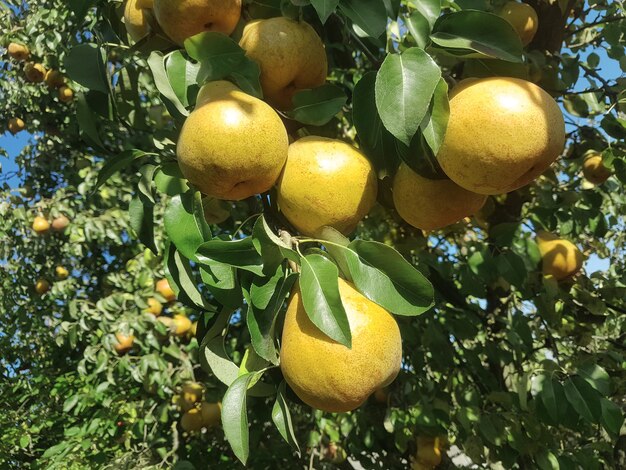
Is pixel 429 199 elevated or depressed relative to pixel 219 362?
elevated

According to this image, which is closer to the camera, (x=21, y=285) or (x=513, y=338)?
(x=513, y=338)

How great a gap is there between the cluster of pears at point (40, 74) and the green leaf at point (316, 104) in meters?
3.63

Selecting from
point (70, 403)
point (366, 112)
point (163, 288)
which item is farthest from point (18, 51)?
point (366, 112)

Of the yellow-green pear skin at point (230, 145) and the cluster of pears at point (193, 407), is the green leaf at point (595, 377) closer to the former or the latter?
the yellow-green pear skin at point (230, 145)

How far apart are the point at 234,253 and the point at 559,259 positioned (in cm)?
171

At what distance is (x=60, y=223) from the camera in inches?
159

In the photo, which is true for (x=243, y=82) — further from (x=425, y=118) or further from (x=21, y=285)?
(x=21, y=285)

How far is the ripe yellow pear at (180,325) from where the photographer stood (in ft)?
10.5

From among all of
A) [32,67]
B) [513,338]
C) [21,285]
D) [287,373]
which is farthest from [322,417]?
[32,67]

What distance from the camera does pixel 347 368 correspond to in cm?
82

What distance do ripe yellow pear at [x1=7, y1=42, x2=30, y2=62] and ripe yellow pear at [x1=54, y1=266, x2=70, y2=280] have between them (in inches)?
68.1

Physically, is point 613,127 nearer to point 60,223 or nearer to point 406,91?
point 406,91

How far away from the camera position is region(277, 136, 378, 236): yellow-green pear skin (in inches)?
35.5

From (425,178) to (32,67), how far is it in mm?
4458
